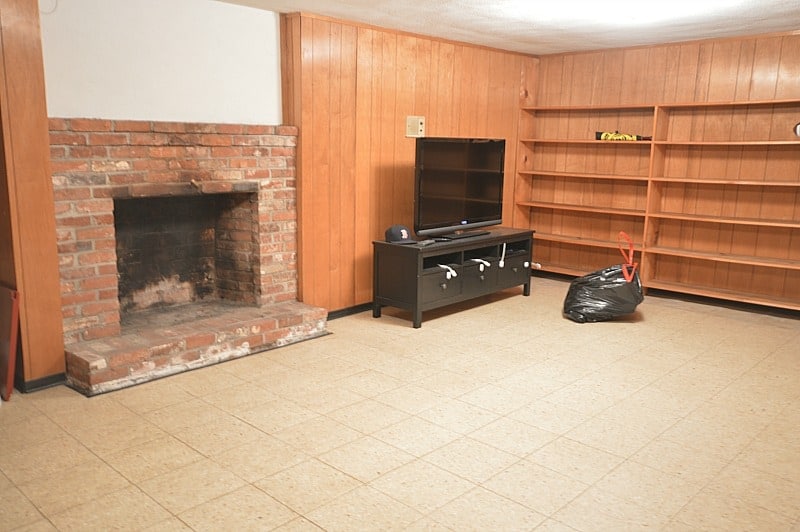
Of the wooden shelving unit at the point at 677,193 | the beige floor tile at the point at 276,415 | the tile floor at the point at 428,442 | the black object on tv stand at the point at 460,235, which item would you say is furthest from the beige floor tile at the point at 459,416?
the wooden shelving unit at the point at 677,193

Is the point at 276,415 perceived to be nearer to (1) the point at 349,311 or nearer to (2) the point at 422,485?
(2) the point at 422,485

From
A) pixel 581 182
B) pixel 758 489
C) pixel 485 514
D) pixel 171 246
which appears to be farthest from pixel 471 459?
pixel 581 182

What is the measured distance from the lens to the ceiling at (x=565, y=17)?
408 cm

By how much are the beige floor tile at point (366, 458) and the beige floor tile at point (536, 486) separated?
408 millimetres

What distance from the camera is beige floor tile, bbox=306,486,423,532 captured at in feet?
7.46

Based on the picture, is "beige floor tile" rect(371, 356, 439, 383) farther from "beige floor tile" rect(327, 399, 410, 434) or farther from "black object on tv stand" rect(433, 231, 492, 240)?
"black object on tv stand" rect(433, 231, 492, 240)

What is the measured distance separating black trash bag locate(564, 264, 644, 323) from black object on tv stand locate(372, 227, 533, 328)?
725 mm

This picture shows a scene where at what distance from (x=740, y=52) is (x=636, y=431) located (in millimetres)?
3737

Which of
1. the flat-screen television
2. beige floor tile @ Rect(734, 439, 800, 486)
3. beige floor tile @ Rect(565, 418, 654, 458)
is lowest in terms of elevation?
beige floor tile @ Rect(565, 418, 654, 458)

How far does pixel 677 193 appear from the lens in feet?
19.0

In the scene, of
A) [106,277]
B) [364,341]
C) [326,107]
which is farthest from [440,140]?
[106,277]

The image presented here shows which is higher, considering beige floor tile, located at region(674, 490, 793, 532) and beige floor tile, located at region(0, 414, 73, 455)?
beige floor tile, located at region(674, 490, 793, 532)

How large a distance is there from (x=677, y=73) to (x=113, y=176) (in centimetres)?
463

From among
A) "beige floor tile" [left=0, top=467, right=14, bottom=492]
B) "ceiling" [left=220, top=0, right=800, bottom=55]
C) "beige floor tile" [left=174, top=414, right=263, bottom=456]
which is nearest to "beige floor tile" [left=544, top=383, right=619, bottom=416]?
"beige floor tile" [left=174, top=414, right=263, bottom=456]
